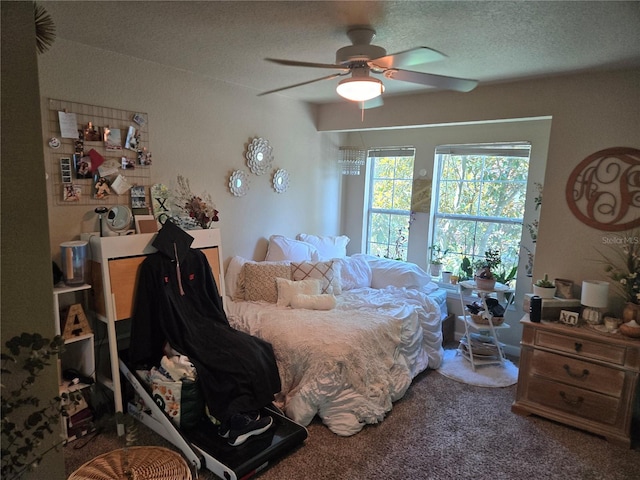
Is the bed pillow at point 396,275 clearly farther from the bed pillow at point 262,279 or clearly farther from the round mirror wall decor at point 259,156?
the round mirror wall decor at point 259,156

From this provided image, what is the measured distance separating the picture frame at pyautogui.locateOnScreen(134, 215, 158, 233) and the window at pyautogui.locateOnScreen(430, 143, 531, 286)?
2.89 meters

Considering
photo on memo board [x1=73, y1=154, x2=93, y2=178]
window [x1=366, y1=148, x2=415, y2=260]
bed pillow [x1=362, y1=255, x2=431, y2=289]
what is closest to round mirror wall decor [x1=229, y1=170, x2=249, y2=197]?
photo on memo board [x1=73, y1=154, x2=93, y2=178]

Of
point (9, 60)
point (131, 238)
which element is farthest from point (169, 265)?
point (9, 60)

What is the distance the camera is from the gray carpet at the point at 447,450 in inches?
83.4

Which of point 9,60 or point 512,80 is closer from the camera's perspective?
point 9,60

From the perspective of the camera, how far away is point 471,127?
153 inches

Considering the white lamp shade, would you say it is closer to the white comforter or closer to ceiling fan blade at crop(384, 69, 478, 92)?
the white comforter

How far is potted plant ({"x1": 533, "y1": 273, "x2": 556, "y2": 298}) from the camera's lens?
2.80 metres

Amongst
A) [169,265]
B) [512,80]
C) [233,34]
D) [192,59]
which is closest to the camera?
[233,34]

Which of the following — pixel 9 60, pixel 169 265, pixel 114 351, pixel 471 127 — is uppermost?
pixel 471 127

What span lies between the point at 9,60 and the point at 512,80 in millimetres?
3232

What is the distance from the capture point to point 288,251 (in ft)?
12.4

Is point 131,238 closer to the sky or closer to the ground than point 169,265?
closer to the sky

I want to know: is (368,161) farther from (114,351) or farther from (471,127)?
(114,351)
